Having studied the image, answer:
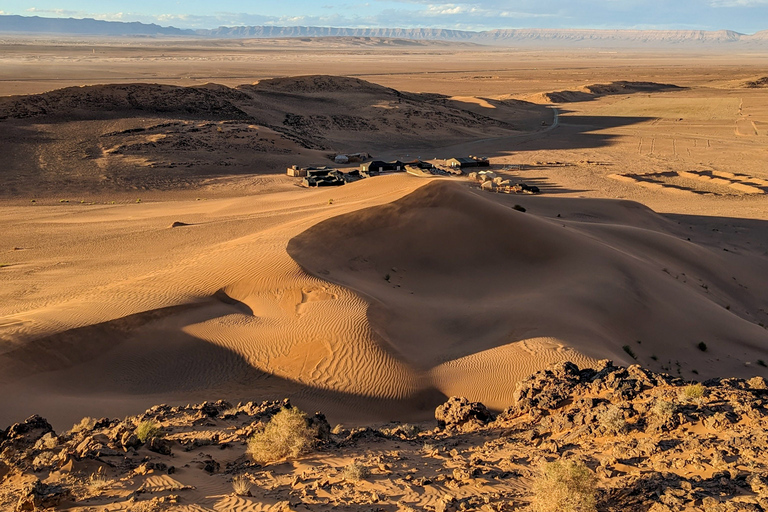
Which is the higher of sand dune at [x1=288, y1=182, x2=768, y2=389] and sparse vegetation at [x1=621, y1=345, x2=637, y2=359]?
sand dune at [x1=288, y1=182, x2=768, y2=389]

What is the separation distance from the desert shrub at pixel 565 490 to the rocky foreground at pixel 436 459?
0.03m

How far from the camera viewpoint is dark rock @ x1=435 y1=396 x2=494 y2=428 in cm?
989

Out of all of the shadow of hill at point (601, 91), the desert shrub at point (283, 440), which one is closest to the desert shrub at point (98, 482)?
the desert shrub at point (283, 440)

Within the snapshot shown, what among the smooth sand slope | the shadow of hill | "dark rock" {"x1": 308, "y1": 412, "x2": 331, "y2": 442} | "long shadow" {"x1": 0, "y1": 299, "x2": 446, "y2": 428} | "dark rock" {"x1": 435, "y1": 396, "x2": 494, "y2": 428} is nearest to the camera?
"dark rock" {"x1": 308, "y1": 412, "x2": 331, "y2": 442}

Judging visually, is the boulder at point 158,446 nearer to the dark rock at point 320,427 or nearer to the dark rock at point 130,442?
the dark rock at point 130,442

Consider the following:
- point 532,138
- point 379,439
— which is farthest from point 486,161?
point 379,439

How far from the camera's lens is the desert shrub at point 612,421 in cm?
788

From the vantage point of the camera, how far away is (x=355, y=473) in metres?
6.92

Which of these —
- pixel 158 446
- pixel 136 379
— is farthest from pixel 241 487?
pixel 136 379

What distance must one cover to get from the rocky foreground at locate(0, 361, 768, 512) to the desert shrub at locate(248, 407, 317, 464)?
0.07 metres

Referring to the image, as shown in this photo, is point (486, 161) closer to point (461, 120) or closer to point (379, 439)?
point (461, 120)

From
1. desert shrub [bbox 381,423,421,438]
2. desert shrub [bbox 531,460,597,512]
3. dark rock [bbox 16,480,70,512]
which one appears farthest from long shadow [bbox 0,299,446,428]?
desert shrub [bbox 531,460,597,512]

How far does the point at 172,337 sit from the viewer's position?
13102 millimetres

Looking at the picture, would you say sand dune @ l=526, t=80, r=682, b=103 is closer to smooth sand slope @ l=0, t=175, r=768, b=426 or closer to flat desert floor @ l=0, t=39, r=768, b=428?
flat desert floor @ l=0, t=39, r=768, b=428
